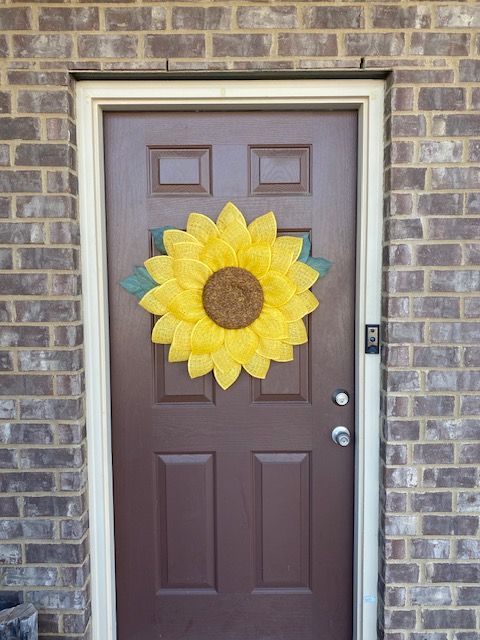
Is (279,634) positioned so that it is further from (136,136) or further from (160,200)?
(136,136)

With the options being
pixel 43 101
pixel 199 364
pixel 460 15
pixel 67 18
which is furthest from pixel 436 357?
pixel 67 18

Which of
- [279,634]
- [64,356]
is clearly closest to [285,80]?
[64,356]

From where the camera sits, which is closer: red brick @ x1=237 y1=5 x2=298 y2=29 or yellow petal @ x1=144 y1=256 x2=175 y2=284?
red brick @ x1=237 y1=5 x2=298 y2=29

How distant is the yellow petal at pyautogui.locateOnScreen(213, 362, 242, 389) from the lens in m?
2.11

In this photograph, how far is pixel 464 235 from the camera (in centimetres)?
194

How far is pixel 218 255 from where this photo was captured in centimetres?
205

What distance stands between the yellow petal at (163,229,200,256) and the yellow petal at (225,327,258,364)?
420 mm

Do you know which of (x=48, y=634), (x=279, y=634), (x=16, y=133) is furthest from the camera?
(x=279, y=634)

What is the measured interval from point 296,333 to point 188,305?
0.48 metres

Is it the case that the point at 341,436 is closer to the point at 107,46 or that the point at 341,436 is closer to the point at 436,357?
the point at 436,357

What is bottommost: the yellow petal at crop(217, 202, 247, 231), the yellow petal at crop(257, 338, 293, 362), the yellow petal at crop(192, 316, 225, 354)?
the yellow petal at crop(257, 338, 293, 362)

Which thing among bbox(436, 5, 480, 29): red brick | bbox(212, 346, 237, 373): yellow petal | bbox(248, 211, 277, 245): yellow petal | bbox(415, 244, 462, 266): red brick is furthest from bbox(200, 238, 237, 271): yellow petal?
bbox(436, 5, 480, 29): red brick

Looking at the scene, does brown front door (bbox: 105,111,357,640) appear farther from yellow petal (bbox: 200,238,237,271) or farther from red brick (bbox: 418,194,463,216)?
red brick (bbox: 418,194,463,216)

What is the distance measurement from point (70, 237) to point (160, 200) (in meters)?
0.41
